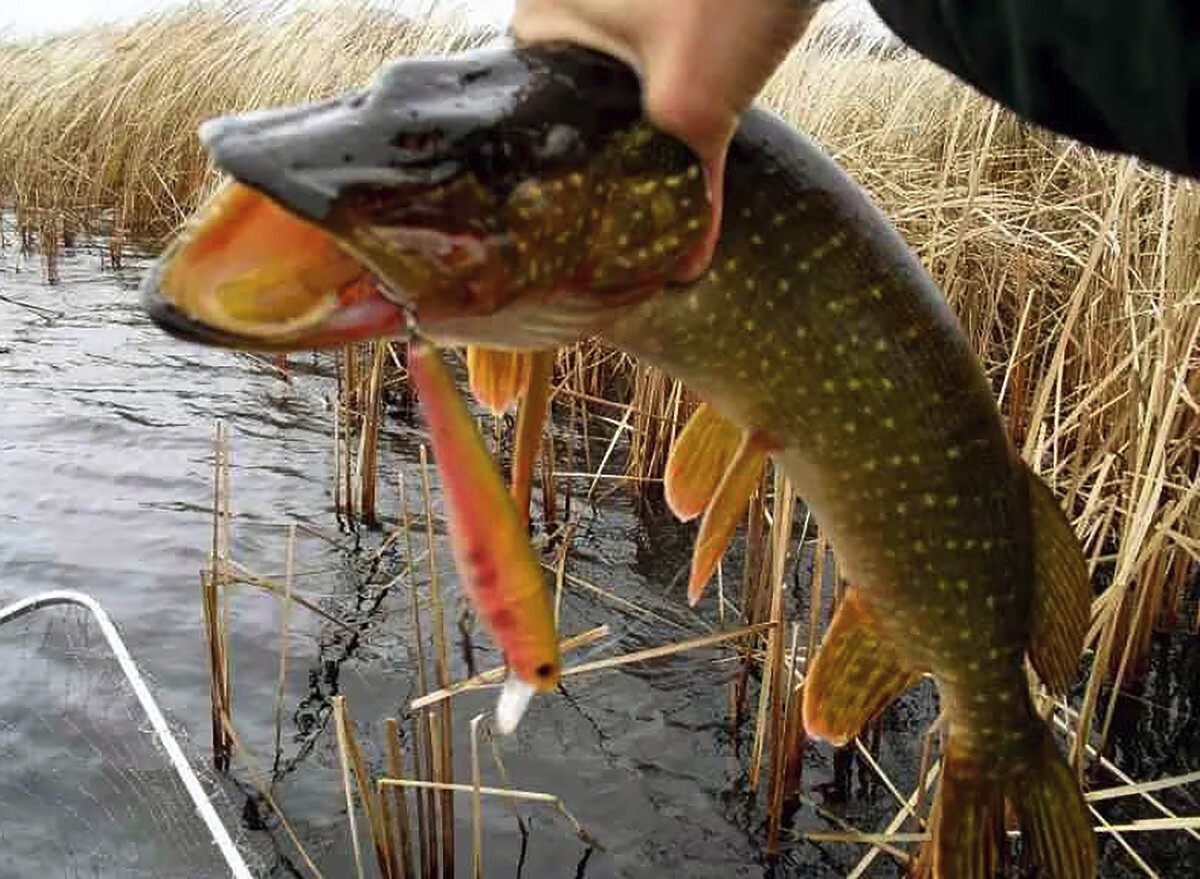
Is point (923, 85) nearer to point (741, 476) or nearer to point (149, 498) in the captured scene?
point (149, 498)

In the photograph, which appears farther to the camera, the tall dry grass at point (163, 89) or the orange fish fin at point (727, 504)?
the tall dry grass at point (163, 89)

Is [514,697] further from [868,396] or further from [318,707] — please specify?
[318,707]

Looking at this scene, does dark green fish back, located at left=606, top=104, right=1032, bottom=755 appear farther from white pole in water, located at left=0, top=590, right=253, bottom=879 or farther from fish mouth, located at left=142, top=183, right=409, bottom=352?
white pole in water, located at left=0, top=590, right=253, bottom=879

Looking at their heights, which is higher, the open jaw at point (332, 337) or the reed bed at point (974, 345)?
the open jaw at point (332, 337)

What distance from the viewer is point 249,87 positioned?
767 cm

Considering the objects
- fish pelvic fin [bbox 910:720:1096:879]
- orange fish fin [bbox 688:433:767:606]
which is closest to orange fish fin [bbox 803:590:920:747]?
fish pelvic fin [bbox 910:720:1096:879]

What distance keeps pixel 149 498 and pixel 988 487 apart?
3839 millimetres

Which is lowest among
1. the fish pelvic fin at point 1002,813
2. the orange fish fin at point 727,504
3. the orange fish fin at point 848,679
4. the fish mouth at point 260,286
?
the fish pelvic fin at point 1002,813

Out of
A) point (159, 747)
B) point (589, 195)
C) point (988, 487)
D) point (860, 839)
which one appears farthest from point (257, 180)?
point (159, 747)

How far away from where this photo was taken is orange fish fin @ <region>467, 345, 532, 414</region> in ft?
3.83

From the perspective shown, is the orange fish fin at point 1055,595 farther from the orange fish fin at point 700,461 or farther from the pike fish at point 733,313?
the orange fish fin at point 700,461

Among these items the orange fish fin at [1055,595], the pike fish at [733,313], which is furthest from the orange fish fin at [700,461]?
the orange fish fin at [1055,595]

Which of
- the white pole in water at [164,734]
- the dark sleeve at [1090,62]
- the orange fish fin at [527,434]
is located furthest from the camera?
the white pole in water at [164,734]

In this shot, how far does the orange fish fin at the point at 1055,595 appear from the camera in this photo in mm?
1425
